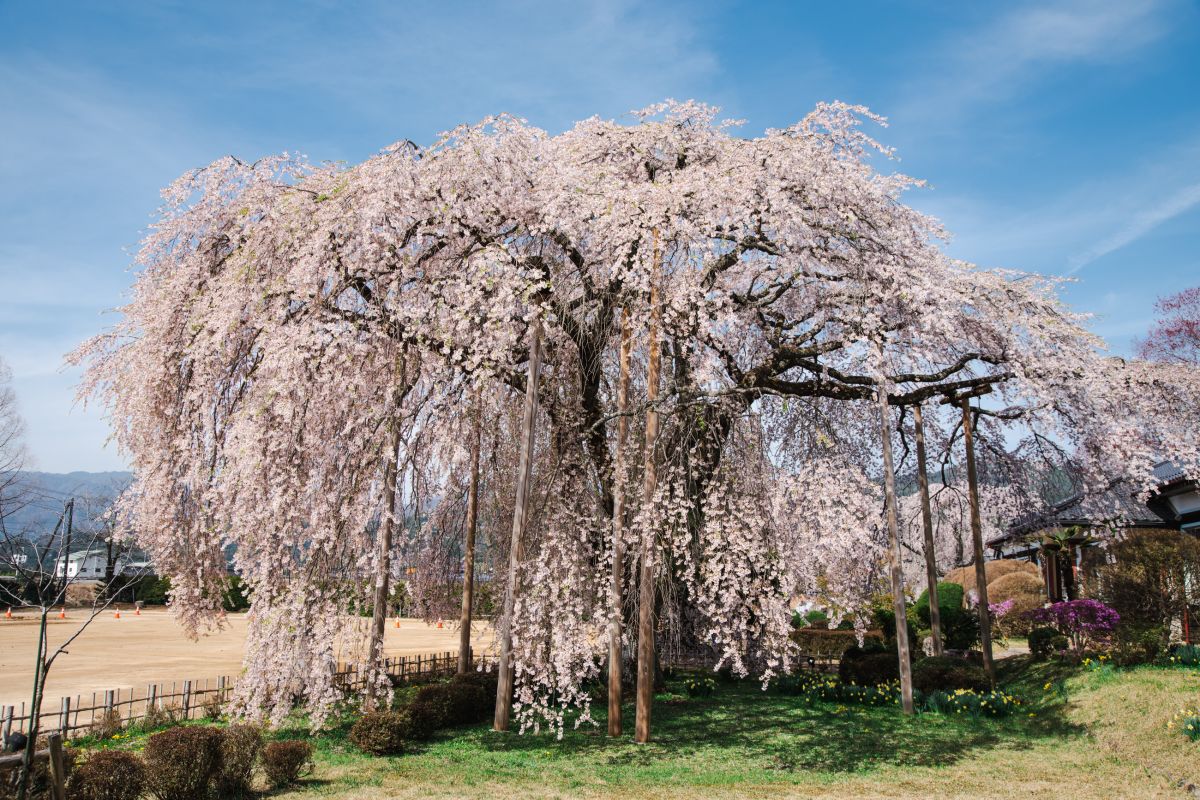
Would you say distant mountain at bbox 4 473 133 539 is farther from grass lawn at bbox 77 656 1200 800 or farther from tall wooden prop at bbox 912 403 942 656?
tall wooden prop at bbox 912 403 942 656

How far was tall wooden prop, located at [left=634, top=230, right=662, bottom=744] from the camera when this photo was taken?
449 inches

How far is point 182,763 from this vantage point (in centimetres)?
840

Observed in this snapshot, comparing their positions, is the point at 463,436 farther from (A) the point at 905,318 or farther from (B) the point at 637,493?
(A) the point at 905,318

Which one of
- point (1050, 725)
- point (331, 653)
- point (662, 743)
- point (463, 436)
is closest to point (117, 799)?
point (331, 653)

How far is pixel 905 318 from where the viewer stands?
13.3 m

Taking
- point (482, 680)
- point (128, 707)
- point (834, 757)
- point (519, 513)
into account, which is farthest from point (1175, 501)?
point (128, 707)

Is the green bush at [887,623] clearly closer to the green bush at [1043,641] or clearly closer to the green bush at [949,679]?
the green bush at [1043,641]

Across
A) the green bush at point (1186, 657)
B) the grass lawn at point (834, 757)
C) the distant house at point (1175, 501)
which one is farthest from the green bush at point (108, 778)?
the distant house at point (1175, 501)

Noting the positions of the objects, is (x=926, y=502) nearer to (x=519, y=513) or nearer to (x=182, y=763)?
(x=519, y=513)

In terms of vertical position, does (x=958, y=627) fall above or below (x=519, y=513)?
below

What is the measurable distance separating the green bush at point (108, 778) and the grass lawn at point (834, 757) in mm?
1688

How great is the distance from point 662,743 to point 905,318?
813 cm

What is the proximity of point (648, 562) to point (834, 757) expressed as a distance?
12.8ft

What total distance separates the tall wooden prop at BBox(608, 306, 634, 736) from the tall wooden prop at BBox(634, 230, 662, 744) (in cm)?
33
